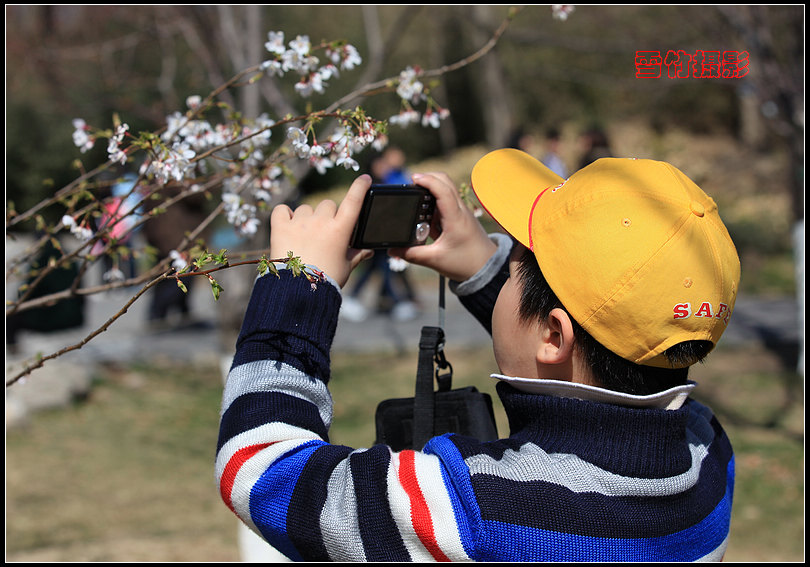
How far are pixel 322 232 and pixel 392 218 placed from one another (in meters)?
0.16

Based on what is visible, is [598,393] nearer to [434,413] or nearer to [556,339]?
[556,339]

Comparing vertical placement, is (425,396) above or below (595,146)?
below

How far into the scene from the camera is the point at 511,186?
5.14 ft

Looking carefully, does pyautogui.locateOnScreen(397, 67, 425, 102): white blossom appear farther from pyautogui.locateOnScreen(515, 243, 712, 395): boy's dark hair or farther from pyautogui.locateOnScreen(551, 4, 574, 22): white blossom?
pyautogui.locateOnScreen(515, 243, 712, 395): boy's dark hair

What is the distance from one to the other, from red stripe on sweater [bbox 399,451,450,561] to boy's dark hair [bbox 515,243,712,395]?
38 cm

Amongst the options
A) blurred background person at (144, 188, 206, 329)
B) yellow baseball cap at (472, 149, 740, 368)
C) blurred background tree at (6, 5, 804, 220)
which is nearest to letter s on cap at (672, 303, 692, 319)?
yellow baseball cap at (472, 149, 740, 368)

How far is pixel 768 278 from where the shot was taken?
1057cm

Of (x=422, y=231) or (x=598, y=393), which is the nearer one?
(x=598, y=393)

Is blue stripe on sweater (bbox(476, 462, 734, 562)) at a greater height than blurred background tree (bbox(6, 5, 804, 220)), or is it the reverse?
blurred background tree (bbox(6, 5, 804, 220))

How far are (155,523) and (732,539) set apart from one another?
319 centimetres

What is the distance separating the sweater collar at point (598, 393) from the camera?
1316 mm

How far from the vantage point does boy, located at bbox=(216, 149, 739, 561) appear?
49.0 inches

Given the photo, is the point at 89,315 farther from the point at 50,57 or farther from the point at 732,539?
the point at 732,539

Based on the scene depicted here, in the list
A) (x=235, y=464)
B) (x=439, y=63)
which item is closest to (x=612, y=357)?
(x=235, y=464)
